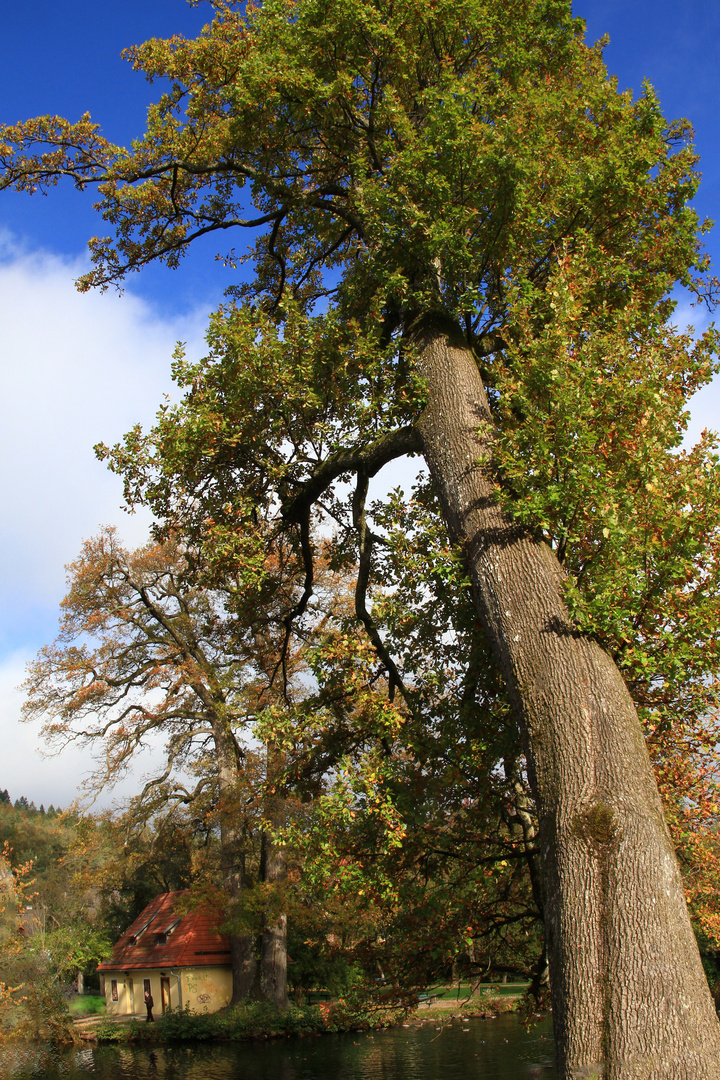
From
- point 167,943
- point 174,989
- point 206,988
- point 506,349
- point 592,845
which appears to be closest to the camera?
point 592,845

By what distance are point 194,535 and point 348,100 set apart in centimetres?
485

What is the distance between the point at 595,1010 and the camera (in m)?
4.07

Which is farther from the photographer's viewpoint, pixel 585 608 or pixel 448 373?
pixel 448 373

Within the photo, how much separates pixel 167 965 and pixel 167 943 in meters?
1.64

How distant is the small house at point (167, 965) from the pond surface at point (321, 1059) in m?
4.54

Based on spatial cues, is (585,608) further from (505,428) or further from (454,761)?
(454,761)

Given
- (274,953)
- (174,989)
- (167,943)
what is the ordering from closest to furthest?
(274,953), (174,989), (167,943)

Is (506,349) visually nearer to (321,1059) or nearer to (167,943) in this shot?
(321,1059)

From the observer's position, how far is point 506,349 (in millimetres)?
7078

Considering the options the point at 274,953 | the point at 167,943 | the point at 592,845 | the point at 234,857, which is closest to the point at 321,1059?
the point at 274,953

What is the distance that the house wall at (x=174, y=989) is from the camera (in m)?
26.7

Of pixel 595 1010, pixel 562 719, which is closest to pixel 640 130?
pixel 562 719

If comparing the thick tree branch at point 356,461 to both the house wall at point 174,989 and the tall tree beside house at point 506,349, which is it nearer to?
the tall tree beside house at point 506,349

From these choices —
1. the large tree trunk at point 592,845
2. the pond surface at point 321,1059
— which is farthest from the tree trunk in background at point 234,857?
the large tree trunk at point 592,845
